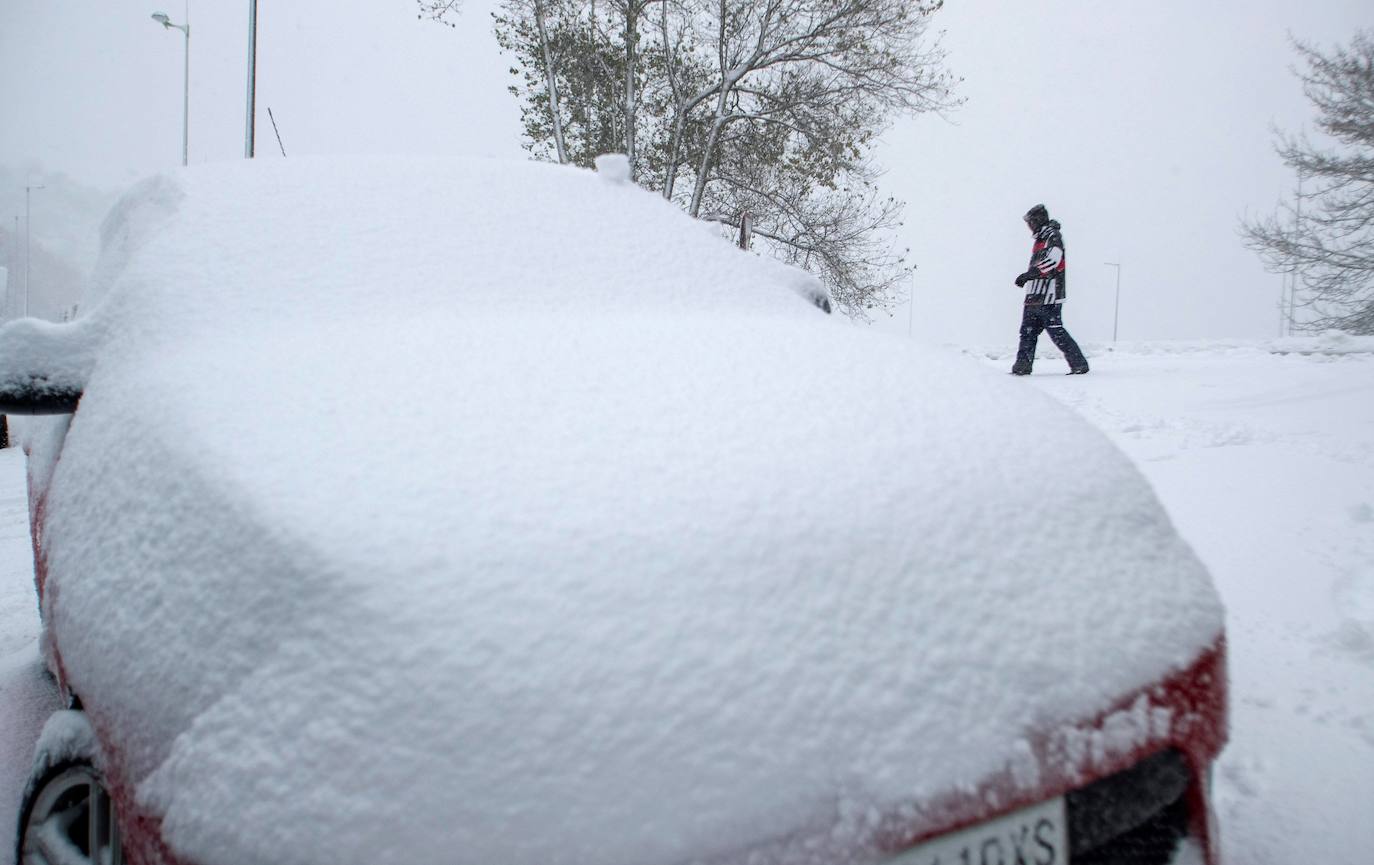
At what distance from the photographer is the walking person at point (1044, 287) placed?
6746mm

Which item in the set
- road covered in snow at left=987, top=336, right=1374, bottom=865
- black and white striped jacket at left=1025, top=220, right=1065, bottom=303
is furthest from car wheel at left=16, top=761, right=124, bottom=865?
black and white striped jacket at left=1025, top=220, right=1065, bottom=303

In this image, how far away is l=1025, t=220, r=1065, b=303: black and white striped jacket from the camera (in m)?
6.73

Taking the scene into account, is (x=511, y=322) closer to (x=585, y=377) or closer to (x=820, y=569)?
(x=585, y=377)

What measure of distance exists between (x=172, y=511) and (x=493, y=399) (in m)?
0.42

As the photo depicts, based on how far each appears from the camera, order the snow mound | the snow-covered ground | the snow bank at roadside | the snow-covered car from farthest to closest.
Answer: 1. the snow bank at roadside
2. the snow mound
3. the snow-covered ground
4. the snow-covered car

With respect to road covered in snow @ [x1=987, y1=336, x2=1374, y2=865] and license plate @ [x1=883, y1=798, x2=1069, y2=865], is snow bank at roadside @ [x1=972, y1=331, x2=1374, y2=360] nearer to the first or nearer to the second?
road covered in snow @ [x1=987, y1=336, x2=1374, y2=865]

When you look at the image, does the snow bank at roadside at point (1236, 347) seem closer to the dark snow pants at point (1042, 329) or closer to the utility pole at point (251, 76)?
the dark snow pants at point (1042, 329)

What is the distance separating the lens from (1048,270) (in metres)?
6.75

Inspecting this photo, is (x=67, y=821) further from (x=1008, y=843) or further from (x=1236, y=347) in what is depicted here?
(x=1236, y=347)

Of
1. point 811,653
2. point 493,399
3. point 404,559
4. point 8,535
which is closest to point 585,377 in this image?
point 493,399

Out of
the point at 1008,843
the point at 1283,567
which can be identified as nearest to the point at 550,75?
the point at 1283,567

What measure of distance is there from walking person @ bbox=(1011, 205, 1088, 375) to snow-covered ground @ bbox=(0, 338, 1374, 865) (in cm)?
116

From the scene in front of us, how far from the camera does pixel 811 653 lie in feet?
2.57

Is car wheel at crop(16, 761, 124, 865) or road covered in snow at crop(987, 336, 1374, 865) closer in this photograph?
car wheel at crop(16, 761, 124, 865)
